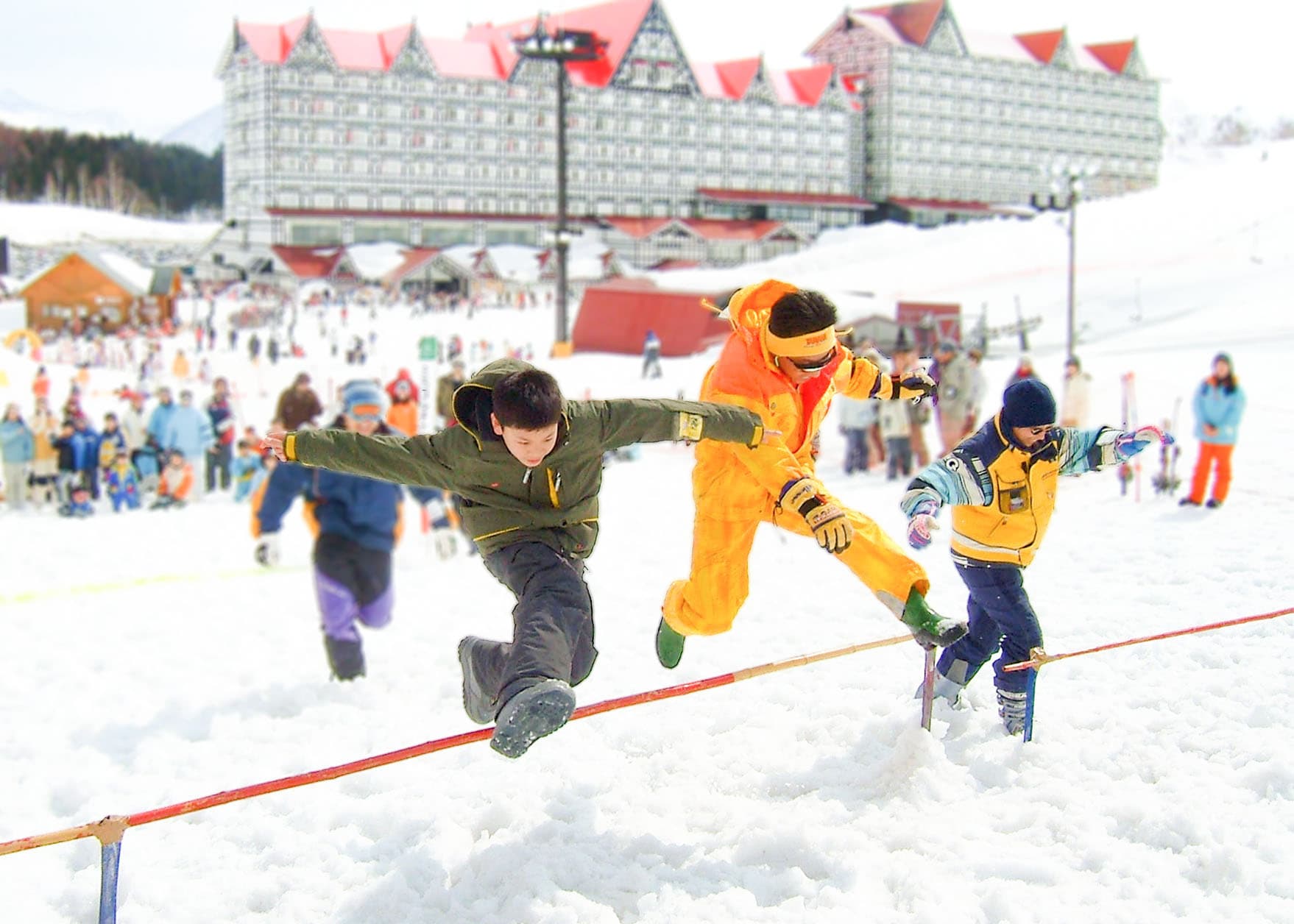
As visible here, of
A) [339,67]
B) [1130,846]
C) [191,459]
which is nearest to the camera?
[1130,846]

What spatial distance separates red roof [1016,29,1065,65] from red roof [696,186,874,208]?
15524 mm

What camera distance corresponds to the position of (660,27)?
6469cm

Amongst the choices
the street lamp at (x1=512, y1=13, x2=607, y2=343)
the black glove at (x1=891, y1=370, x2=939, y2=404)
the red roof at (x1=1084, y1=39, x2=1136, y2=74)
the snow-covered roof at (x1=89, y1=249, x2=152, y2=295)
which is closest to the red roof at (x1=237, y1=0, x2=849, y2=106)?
the red roof at (x1=1084, y1=39, x2=1136, y2=74)

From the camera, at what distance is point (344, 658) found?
6.29 meters

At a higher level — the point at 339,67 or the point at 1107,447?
the point at 339,67

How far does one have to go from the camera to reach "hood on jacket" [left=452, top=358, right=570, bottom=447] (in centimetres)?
392

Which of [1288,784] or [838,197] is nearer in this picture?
[1288,784]

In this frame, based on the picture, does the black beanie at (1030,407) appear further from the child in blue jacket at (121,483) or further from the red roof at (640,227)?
the red roof at (640,227)

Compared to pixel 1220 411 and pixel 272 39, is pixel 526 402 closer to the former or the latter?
pixel 1220 411

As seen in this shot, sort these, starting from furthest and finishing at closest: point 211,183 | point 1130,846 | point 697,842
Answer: point 211,183
point 697,842
point 1130,846

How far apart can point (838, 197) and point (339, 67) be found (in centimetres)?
2833

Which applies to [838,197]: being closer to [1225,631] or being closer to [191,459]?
[191,459]

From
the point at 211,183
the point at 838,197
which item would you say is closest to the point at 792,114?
the point at 838,197

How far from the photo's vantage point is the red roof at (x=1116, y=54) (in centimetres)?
7662
